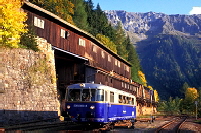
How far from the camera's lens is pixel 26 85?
20.9 meters

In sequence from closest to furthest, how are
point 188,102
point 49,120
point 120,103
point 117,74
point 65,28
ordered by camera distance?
1. point 120,103
2. point 49,120
3. point 65,28
4. point 117,74
5. point 188,102

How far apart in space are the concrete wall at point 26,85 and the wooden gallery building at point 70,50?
2.59 m

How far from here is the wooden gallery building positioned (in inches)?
1070

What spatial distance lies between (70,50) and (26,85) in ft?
37.7

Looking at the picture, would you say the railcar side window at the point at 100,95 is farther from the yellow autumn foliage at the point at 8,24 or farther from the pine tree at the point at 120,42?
the pine tree at the point at 120,42

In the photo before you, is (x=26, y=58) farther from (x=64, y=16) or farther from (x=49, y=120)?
(x=64, y=16)

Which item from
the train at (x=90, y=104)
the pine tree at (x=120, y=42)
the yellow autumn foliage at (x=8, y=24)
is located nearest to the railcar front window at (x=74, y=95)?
the train at (x=90, y=104)

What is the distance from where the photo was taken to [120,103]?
18.9 metres

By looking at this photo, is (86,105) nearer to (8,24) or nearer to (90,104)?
(90,104)

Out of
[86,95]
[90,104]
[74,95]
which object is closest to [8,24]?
[74,95]

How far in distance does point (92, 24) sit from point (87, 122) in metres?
61.6

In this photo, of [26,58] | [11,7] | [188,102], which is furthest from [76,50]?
[188,102]

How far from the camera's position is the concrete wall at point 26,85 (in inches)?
712

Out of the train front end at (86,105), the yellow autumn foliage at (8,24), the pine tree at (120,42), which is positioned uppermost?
the pine tree at (120,42)
